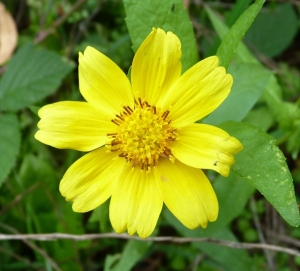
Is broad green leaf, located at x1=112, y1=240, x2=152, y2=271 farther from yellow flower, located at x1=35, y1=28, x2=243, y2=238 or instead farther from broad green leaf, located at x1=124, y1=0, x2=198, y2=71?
broad green leaf, located at x1=124, y1=0, x2=198, y2=71

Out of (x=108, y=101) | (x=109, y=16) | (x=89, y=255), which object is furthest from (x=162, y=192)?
(x=109, y=16)

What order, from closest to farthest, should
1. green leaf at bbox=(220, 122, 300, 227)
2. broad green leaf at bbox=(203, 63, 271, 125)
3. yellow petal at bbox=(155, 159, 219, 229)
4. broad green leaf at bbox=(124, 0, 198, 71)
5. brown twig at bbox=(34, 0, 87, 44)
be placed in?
1. green leaf at bbox=(220, 122, 300, 227)
2. yellow petal at bbox=(155, 159, 219, 229)
3. broad green leaf at bbox=(124, 0, 198, 71)
4. broad green leaf at bbox=(203, 63, 271, 125)
5. brown twig at bbox=(34, 0, 87, 44)

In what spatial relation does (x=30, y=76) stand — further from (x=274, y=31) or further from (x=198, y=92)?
(x=274, y=31)

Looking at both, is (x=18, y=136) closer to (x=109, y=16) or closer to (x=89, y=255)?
(x=89, y=255)

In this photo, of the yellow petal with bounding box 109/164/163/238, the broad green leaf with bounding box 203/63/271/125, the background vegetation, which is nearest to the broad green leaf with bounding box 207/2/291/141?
the background vegetation

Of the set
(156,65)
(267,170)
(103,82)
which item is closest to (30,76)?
(103,82)

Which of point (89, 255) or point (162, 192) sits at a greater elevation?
point (162, 192)
